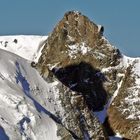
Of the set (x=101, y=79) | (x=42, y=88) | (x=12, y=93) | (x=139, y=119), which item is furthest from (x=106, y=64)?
(x=12, y=93)

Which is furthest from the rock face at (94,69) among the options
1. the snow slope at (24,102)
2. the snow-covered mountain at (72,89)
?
the snow slope at (24,102)

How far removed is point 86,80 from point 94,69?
125 inches

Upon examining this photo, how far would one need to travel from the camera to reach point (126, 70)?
182 meters

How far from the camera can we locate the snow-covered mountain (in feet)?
411

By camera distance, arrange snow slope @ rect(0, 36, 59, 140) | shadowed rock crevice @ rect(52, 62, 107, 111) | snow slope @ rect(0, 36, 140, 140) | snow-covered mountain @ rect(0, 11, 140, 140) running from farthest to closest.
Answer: shadowed rock crevice @ rect(52, 62, 107, 111) → snow-covered mountain @ rect(0, 11, 140, 140) → snow slope @ rect(0, 36, 140, 140) → snow slope @ rect(0, 36, 59, 140)

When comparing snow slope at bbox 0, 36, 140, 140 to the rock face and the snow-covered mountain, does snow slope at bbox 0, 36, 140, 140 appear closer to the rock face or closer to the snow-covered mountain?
the snow-covered mountain

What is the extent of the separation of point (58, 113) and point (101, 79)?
3837 cm

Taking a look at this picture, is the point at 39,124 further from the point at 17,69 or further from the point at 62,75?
the point at 62,75

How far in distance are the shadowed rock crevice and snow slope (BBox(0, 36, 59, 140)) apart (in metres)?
26.0

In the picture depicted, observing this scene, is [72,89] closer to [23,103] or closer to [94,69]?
[94,69]

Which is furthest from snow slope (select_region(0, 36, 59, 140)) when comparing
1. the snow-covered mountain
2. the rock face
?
the rock face

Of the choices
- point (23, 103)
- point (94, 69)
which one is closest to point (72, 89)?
point (94, 69)

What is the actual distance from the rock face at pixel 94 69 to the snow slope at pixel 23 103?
13372mm

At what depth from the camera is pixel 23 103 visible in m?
127
